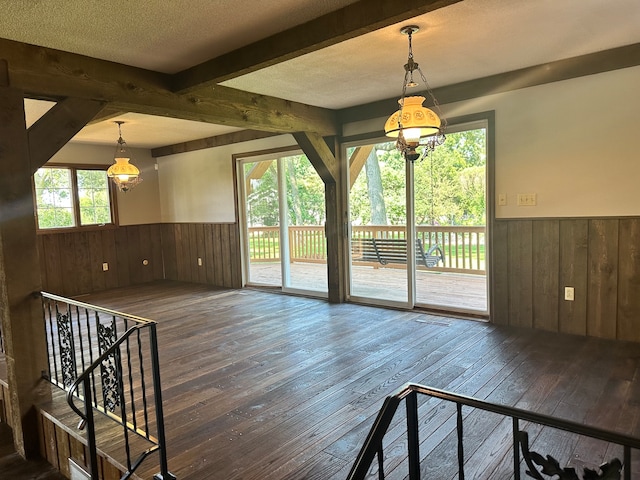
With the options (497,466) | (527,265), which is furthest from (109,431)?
(527,265)

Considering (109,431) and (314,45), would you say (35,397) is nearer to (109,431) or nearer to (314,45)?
(109,431)

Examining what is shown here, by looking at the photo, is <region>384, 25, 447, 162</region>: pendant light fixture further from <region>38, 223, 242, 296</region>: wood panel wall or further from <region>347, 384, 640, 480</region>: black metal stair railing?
<region>38, 223, 242, 296</region>: wood panel wall

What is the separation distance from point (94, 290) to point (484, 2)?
6844 millimetres

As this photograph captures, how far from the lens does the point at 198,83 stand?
338cm

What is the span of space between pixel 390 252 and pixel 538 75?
2410 millimetres

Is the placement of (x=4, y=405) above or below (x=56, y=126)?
below

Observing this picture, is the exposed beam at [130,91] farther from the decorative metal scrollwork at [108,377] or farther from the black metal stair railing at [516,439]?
the black metal stair railing at [516,439]

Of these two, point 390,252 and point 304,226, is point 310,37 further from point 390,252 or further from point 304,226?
point 304,226

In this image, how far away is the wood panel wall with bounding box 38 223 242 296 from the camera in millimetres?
6613

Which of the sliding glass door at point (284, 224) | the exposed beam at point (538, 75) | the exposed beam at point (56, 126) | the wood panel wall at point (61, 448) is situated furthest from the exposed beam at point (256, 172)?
the wood panel wall at point (61, 448)

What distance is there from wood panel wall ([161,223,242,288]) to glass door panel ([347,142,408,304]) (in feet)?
7.05

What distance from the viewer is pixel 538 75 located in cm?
384

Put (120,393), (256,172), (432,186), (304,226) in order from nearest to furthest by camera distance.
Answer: (120,393) → (432,186) → (304,226) → (256,172)

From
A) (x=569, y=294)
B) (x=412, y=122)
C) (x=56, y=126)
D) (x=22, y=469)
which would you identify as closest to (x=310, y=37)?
(x=412, y=122)
